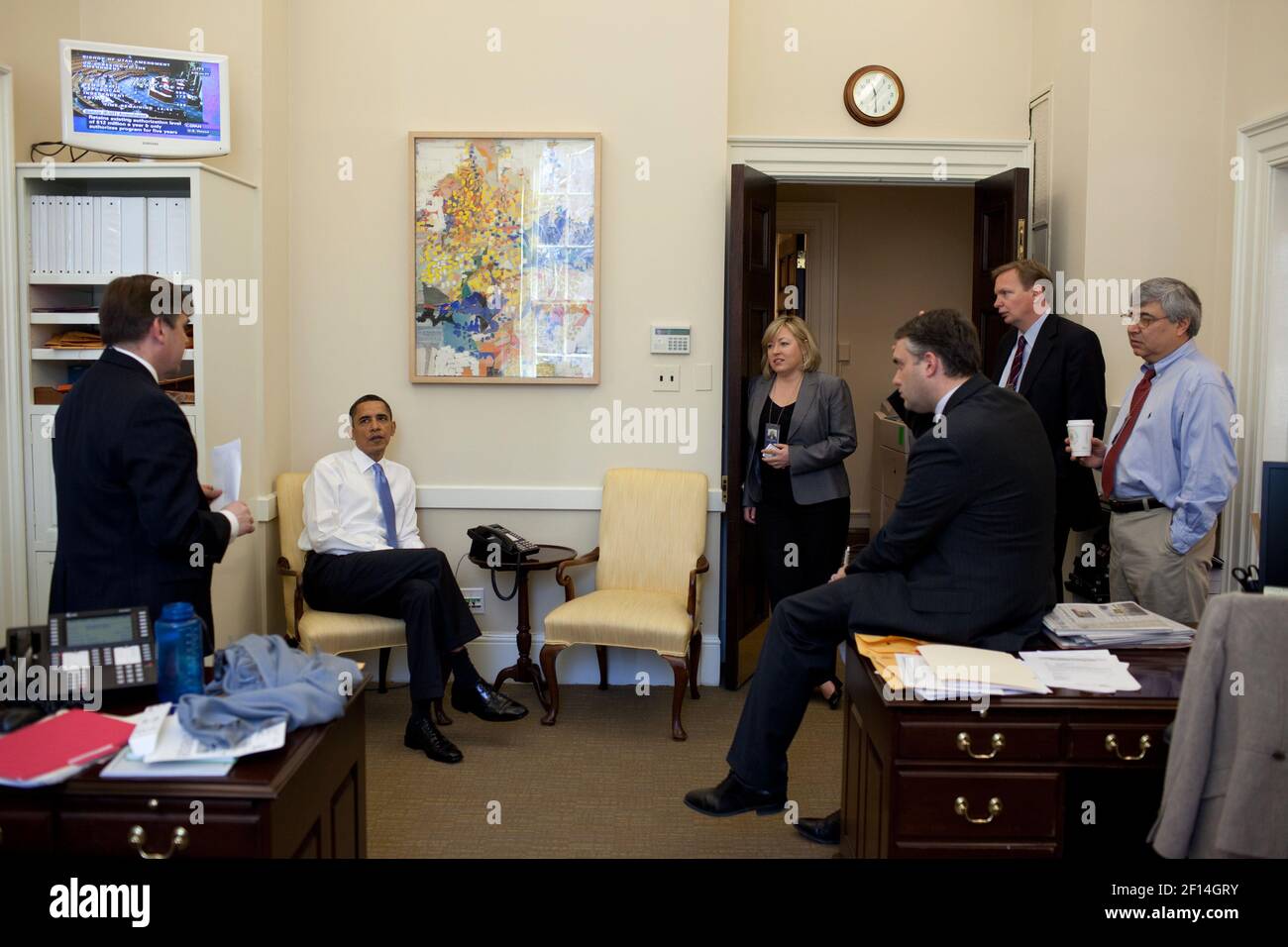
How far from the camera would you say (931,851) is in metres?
2.66

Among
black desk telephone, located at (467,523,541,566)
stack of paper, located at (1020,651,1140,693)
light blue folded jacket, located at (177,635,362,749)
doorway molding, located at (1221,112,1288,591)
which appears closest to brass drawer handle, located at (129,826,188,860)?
light blue folded jacket, located at (177,635,362,749)

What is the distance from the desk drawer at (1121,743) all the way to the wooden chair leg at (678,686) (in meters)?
2.15

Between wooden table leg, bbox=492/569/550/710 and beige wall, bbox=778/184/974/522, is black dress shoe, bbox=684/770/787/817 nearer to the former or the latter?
wooden table leg, bbox=492/569/550/710

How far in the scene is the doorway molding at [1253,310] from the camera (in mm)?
4621

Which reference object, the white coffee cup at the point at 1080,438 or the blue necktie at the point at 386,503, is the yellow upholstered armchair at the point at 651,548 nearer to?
the blue necktie at the point at 386,503

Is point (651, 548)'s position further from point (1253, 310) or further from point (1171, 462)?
point (1253, 310)

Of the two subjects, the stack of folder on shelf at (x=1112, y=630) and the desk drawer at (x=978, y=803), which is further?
the stack of folder on shelf at (x=1112, y=630)

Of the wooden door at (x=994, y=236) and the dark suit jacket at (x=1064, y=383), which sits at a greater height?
the wooden door at (x=994, y=236)

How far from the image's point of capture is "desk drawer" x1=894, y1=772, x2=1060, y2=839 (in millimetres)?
2641

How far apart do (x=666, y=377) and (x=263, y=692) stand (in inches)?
130

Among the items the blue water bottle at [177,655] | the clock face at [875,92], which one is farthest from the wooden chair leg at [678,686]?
the clock face at [875,92]

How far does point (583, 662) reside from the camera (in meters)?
5.44

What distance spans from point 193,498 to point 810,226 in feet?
22.7

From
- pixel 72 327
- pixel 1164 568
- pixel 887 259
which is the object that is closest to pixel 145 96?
pixel 72 327
